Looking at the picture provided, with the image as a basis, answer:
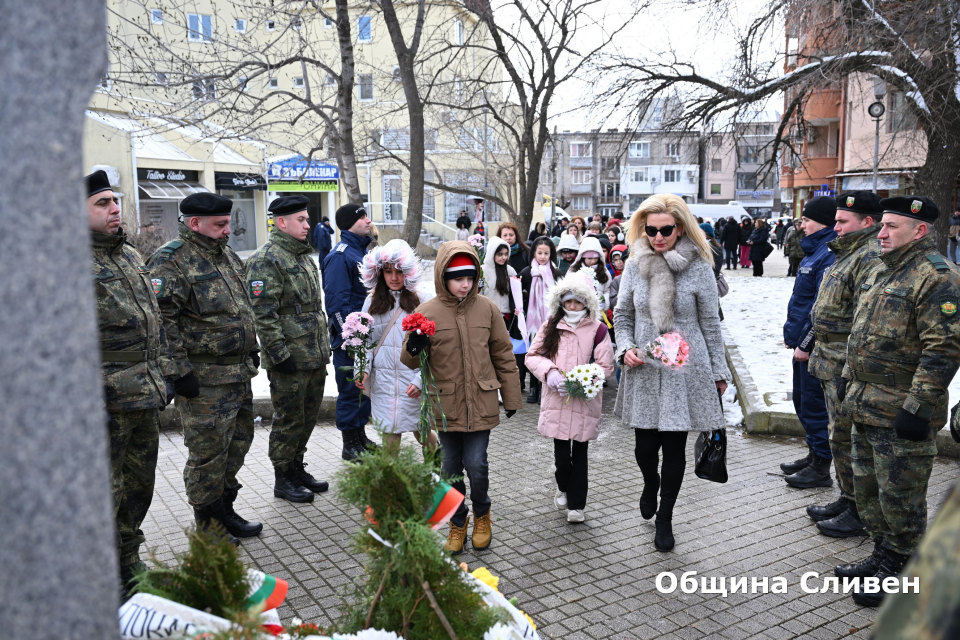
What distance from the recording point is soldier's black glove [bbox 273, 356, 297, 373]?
5.65m

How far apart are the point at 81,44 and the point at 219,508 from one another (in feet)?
15.0

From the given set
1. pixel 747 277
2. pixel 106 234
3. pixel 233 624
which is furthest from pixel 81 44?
pixel 747 277

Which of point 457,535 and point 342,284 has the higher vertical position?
point 342,284

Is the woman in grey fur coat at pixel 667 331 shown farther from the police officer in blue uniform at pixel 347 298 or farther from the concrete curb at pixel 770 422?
the concrete curb at pixel 770 422

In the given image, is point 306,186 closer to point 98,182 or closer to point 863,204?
point 98,182

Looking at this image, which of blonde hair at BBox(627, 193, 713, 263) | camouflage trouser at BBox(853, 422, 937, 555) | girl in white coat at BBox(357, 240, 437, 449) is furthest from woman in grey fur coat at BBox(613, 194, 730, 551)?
girl in white coat at BBox(357, 240, 437, 449)

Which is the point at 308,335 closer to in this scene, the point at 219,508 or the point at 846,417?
the point at 219,508

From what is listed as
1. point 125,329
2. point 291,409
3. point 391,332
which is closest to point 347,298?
point 391,332

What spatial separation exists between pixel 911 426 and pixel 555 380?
7.21 ft

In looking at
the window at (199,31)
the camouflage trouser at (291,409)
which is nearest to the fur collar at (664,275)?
the camouflage trouser at (291,409)

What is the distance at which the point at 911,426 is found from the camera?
12.6 ft

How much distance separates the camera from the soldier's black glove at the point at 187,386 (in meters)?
4.60

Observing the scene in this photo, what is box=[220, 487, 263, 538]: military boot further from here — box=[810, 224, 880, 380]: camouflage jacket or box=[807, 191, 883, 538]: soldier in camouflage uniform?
box=[810, 224, 880, 380]: camouflage jacket

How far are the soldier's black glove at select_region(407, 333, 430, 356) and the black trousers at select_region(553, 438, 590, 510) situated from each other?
1287mm
